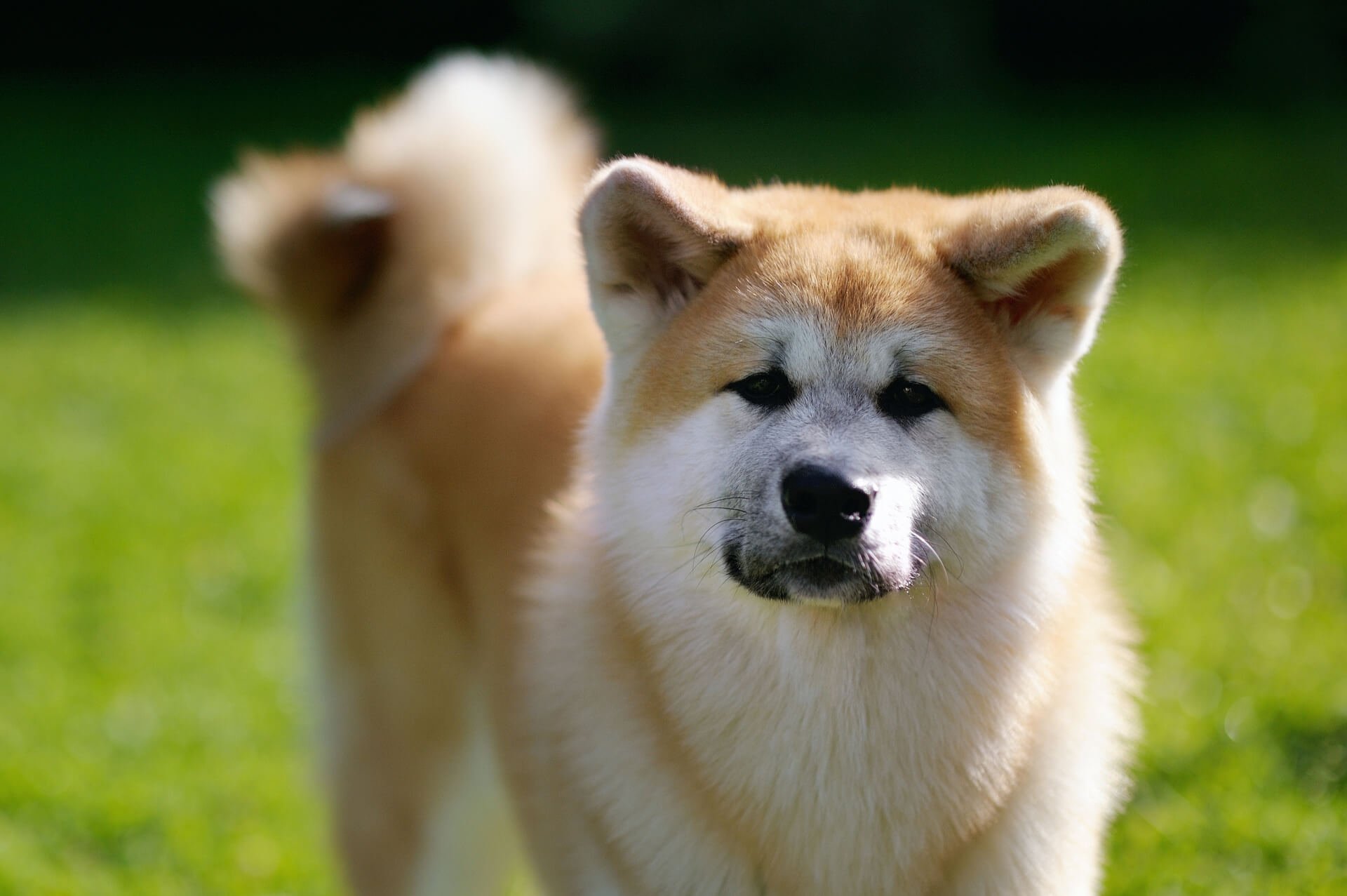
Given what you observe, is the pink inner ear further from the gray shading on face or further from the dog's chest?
the dog's chest

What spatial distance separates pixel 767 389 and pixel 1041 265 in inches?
21.4

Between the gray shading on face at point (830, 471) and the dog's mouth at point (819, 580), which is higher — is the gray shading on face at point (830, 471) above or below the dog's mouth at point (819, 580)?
above

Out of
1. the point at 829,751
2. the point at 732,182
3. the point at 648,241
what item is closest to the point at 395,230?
the point at 648,241

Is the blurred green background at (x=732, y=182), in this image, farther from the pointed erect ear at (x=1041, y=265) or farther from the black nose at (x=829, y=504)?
the black nose at (x=829, y=504)

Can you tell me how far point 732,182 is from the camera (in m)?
10.1

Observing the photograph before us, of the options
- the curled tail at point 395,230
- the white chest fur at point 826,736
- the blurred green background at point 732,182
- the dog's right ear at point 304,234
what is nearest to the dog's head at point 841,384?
the white chest fur at point 826,736

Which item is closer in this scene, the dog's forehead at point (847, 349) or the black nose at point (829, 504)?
the black nose at point (829, 504)

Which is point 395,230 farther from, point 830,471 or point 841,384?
point 830,471

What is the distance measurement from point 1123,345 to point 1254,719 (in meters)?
3.45

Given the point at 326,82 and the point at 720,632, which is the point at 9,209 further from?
the point at 720,632

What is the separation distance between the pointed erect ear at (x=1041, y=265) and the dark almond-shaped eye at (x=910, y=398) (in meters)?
0.25

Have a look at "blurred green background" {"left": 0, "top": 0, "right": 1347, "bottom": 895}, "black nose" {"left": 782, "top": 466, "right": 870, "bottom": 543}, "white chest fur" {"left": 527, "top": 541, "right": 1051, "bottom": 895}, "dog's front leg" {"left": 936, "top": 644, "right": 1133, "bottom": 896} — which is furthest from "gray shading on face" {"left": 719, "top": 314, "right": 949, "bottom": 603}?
"blurred green background" {"left": 0, "top": 0, "right": 1347, "bottom": 895}

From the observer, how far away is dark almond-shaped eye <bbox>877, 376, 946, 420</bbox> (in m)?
2.35

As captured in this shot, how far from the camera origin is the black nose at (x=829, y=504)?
216 centimetres
